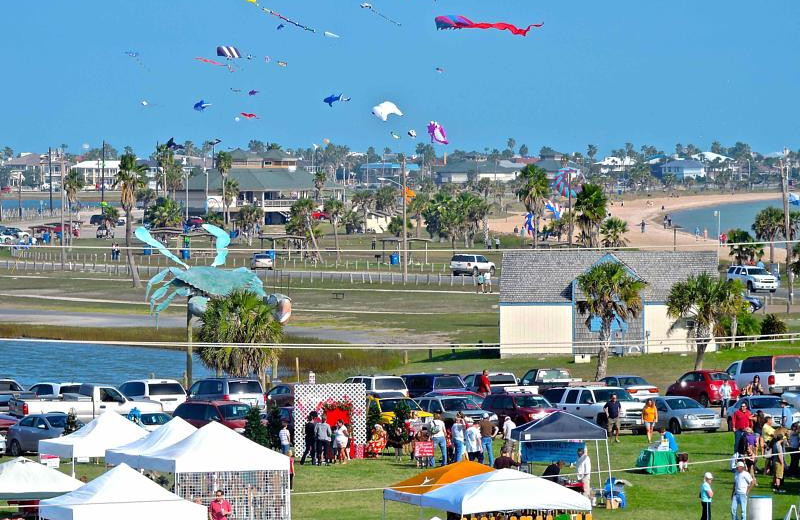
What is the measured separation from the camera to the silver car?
1479 inches

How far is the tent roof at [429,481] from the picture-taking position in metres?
24.0

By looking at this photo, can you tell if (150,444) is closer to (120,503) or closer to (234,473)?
(234,473)

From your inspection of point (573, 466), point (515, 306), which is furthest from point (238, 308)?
point (573, 466)

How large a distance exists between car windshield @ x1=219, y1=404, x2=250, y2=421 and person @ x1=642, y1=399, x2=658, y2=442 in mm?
10602

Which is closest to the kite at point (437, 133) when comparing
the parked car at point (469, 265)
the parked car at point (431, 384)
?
the parked car at point (469, 265)

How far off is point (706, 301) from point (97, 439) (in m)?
29.7

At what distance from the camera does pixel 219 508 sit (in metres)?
25.0

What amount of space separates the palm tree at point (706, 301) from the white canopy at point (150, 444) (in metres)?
28.3

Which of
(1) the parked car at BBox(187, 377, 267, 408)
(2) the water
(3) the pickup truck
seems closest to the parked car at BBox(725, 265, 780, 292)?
(2) the water

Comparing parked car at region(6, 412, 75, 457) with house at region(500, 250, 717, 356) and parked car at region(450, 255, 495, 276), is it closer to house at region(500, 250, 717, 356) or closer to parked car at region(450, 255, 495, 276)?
house at region(500, 250, 717, 356)

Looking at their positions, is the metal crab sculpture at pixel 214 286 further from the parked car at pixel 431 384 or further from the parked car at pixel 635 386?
the parked car at pixel 635 386

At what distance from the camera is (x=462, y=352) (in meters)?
62.5

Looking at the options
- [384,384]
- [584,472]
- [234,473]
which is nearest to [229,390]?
[384,384]

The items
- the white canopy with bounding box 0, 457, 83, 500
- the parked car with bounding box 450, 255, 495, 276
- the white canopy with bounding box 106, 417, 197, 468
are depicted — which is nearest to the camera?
the white canopy with bounding box 0, 457, 83, 500
